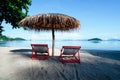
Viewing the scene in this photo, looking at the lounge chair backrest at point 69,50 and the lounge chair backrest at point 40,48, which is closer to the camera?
the lounge chair backrest at point 69,50

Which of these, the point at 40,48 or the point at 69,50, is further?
the point at 40,48

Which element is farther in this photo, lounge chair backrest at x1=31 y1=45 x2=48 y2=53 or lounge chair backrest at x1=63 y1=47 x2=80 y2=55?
lounge chair backrest at x1=31 y1=45 x2=48 y2=53

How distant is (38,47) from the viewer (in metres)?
9.01

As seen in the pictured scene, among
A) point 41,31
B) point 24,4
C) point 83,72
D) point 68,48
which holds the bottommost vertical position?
point 83,72

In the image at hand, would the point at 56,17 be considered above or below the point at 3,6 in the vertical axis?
below

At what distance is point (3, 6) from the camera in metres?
18.7

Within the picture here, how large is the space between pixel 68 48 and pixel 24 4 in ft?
42.0

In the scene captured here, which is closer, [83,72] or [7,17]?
[83,72]

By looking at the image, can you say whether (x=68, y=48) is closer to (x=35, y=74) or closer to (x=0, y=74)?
(x=35, y=74)

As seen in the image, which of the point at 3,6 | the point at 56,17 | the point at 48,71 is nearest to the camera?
the point at 48,71

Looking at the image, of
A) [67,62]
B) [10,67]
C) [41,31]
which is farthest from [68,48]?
[41,31]

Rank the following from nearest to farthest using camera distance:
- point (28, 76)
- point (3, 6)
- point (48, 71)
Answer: point (28, 76), point (48, 71), point (3, 6)

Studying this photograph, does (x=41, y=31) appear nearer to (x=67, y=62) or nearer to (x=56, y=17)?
(x=56, y=17)

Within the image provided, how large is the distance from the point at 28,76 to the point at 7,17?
564 inches
